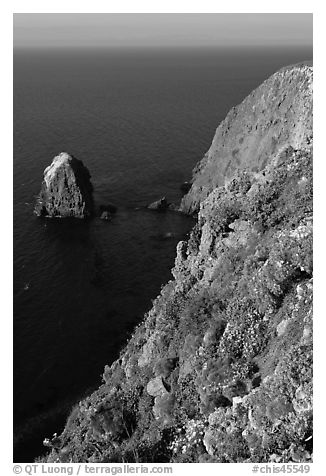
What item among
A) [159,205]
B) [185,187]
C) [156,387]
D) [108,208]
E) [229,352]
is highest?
[185,187]

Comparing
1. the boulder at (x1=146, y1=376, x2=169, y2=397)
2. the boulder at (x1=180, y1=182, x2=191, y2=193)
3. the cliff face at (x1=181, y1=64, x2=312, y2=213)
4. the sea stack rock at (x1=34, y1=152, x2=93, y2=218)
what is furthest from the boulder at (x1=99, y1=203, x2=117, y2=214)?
the boulder at (x1=146, y1=376, x2=169, y2=397)

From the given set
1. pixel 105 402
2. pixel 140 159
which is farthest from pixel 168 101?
pixel 105 402

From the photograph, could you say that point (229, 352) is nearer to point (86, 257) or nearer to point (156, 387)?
point (156, 387)

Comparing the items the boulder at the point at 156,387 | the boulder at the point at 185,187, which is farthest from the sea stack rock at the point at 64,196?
the boulder at the point at 156,387

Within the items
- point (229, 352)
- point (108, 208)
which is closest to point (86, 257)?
point (108, 208)

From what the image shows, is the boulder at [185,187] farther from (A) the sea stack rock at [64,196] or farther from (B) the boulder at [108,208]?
(A) the sea stack rock at [64,196]

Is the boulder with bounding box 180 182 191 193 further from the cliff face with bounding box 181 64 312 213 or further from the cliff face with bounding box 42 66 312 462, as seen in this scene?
the cliff face with bounding box 42 66 312 462
